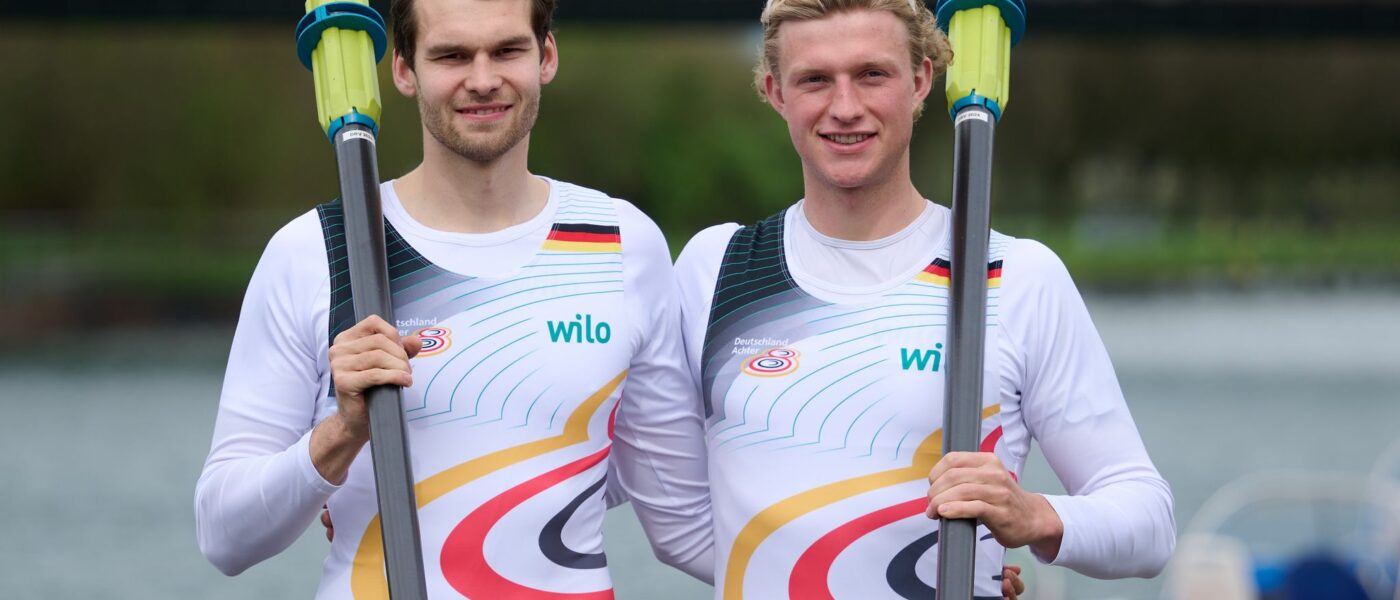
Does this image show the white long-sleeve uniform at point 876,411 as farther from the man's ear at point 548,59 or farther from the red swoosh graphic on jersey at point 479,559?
the man's ear at point 548,59

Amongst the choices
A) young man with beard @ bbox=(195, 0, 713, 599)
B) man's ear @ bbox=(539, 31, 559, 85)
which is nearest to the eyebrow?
young man with beard @ bbox=(195, 0, 713, 599)

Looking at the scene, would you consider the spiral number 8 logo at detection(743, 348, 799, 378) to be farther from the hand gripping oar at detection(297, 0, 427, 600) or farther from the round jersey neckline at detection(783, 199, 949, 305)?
the hand gripping oar at detection(297, 0, 427, 600)

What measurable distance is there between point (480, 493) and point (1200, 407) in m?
25.0

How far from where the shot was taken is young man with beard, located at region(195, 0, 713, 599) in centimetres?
271

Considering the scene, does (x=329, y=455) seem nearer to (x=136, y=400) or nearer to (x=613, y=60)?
(x=136, y=400)

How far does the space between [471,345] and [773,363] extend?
54 centimetres

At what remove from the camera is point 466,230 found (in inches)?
113

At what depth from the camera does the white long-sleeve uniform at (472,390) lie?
2.74 meters

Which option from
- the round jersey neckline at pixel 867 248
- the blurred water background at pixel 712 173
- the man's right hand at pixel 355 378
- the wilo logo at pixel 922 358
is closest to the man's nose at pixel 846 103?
the round jersey neckline at pixel 867 248

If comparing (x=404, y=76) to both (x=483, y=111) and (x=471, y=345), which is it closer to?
(x=483, y=111)

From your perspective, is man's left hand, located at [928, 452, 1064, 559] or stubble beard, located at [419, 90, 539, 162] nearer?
man's left hand, located at [928, 452, 1064, 559]

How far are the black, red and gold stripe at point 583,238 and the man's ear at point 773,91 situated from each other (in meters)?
0.37

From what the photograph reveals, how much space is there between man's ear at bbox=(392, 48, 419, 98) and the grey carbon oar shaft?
3.14 feet

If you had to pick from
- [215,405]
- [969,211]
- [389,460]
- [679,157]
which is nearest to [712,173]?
[679,157]
